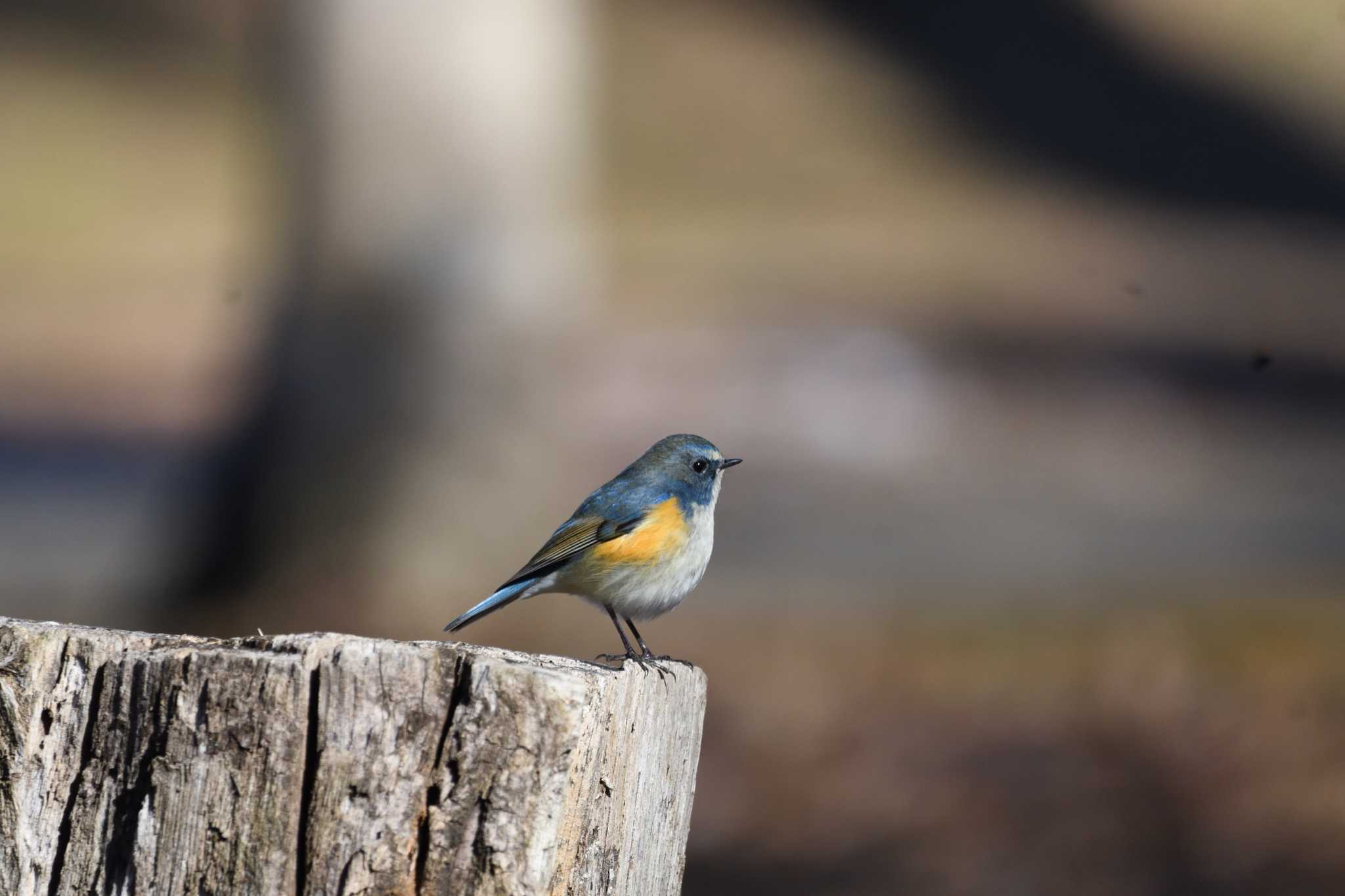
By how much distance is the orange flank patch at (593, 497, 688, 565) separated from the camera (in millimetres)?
5199

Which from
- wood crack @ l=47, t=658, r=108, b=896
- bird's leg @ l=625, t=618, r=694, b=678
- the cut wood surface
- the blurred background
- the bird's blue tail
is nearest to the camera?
the cut wood surface

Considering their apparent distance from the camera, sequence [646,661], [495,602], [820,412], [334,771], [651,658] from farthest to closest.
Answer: [820,412], [495,602], [651,658], [646,661], [334,771]

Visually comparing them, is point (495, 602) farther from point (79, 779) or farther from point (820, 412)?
point (820, 412)

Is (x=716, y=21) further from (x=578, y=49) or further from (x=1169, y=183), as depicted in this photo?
(x=578, y=49)

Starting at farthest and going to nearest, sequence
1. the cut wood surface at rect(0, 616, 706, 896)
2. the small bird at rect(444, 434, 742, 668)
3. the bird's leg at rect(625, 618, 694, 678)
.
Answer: the small bird at rect(444, 434, 742, 668)
the bird's leg at rect(625, 618, 694, 678)
the cut wood surface at rect(0, 616, 706, 896)

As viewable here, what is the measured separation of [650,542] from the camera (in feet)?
17.1

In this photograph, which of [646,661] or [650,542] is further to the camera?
[650,542]

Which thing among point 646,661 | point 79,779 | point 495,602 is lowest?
point 79,779

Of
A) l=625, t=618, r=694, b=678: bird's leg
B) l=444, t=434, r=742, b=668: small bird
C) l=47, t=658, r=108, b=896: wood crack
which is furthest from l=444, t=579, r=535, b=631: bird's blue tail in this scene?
l=47, t=658, r=108, b=896: wood crack

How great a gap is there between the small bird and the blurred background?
2.46 m

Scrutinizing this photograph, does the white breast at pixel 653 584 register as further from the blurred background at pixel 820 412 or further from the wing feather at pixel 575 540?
the blurred background at pixel 820 412

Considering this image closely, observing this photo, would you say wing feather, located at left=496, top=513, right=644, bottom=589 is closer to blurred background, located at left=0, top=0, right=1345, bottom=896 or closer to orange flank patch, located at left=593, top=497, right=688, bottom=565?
orange flank patch, located at left=593, top=497, right=688, bottom=565

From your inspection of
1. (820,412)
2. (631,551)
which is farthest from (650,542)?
(820,412)

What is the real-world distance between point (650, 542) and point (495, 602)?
583 millimetres
